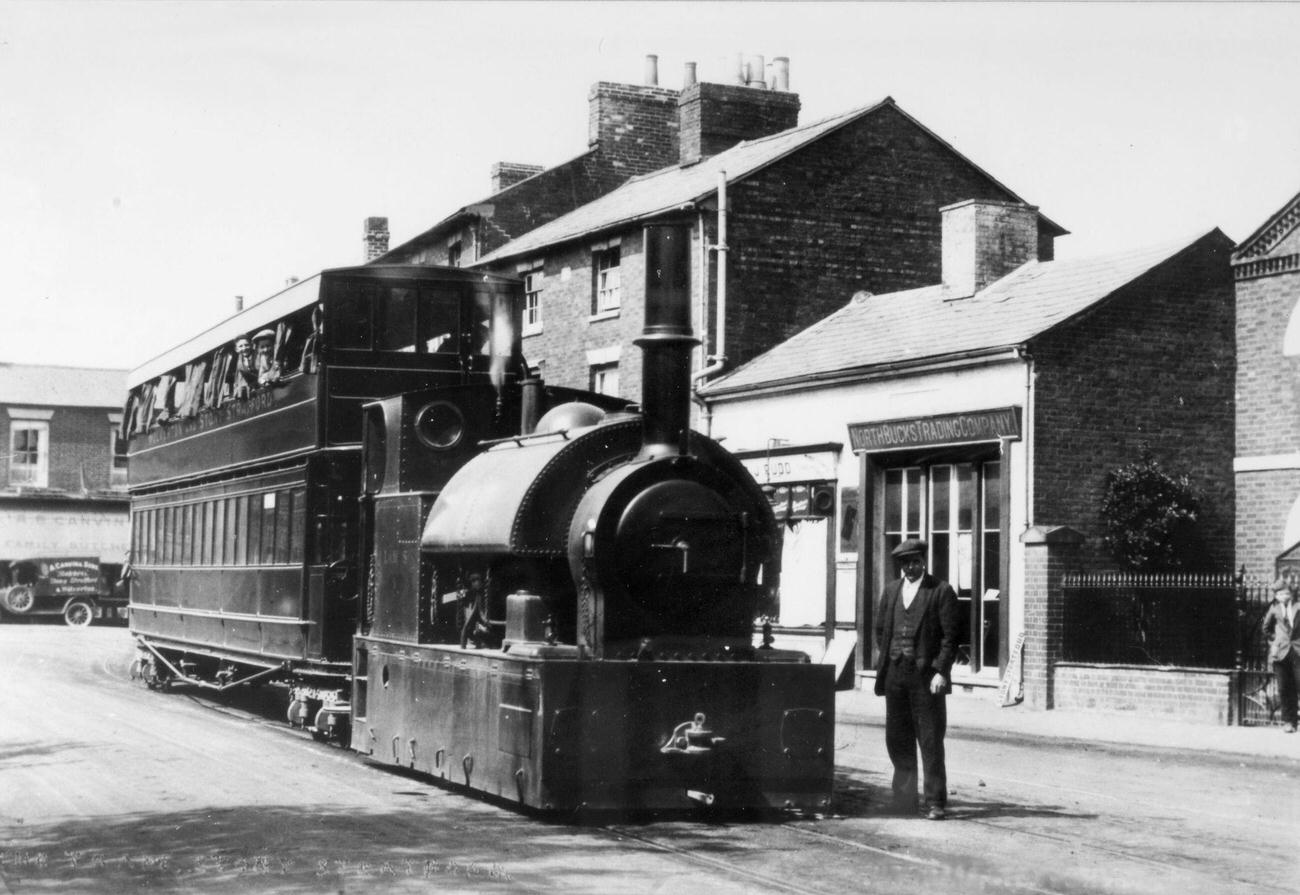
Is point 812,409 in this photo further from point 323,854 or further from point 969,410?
point 323,854

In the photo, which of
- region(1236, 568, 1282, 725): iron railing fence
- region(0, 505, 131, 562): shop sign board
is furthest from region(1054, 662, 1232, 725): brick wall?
region(0, 505, 131, 562): shop sign board

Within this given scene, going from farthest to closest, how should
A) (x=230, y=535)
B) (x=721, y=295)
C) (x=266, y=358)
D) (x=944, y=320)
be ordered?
1. (x=721, y=295)
2. (x=944, y=320)
3. (x=230, y=535)
4. (x=266, y=358)

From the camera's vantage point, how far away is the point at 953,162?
98.6ft

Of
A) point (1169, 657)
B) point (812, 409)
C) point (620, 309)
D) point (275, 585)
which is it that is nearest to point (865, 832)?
point (275, 585)

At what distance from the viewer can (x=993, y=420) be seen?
21.0m

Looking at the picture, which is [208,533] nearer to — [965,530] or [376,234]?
[965,530]

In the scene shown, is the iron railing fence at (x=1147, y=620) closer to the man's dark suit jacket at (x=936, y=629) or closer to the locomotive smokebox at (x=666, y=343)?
the man's dark suit jacket at (x=936, y=629)

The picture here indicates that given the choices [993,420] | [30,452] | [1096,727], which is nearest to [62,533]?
[30,452]

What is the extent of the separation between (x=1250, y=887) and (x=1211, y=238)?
1530 centimetres

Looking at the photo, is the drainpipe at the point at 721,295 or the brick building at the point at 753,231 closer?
the drainpipe at the point at 721,295

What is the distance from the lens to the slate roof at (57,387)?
57.2 meters

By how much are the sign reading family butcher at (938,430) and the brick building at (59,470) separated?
3823cm

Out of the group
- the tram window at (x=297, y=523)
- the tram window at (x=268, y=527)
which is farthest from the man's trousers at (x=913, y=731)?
the tram window at (x=268, y=527)

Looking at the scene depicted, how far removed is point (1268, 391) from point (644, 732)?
14.2 metres
